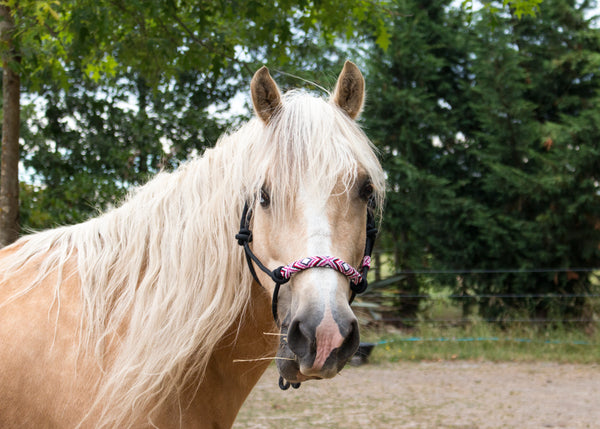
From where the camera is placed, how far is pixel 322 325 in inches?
58.9

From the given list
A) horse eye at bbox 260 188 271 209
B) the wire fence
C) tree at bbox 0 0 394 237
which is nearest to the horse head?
horse eye at bbox 260 188 271 209

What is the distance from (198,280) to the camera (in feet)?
6.23

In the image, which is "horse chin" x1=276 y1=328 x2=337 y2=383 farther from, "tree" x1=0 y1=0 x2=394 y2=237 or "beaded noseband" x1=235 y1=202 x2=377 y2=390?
"tree" x1=0 y1=0 x2=394 y2=237

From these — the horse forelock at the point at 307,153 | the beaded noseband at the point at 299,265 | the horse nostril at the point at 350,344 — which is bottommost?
the horse nostril at the point at 350,344

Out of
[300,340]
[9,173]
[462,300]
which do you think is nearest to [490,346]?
[462,300]

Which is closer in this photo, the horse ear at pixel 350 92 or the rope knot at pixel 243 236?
the rope knot at pixel 243 236

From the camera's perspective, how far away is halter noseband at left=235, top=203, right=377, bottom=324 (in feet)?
5.23

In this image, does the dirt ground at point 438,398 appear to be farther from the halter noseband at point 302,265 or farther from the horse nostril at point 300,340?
the horse nostril at point 300,340

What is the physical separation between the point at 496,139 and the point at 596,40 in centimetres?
216

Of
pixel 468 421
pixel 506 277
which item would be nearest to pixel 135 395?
pixel 468 421

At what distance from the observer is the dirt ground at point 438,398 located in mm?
5477

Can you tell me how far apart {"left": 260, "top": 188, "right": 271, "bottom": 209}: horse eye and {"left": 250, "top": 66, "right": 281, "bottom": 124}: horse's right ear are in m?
0.29

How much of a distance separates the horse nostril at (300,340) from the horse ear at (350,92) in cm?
86

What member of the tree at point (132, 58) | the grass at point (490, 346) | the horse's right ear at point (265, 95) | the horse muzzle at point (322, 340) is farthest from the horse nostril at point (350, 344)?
the grass at point (490, 346)
